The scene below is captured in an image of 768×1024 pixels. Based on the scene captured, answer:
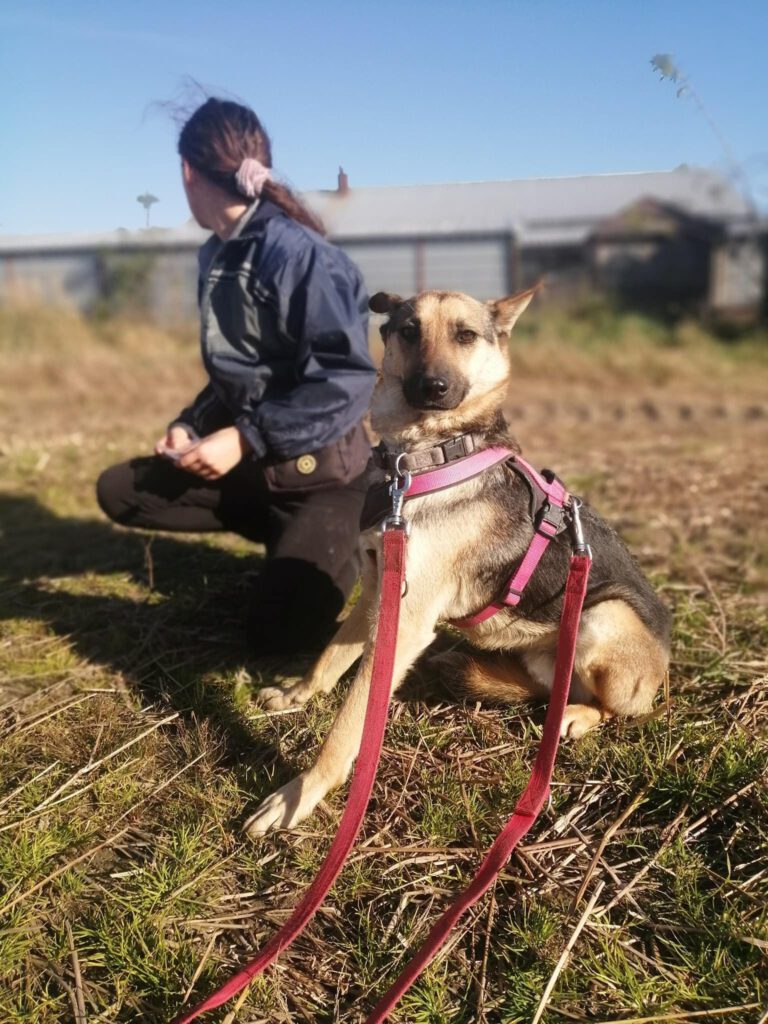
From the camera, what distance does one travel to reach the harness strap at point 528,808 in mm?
1935

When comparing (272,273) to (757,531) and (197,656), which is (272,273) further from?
(757,531)

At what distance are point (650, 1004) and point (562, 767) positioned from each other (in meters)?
0.90

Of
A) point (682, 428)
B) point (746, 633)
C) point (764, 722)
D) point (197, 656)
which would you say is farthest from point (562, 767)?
point (682, 428)

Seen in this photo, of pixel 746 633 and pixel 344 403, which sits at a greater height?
pixel 344 403

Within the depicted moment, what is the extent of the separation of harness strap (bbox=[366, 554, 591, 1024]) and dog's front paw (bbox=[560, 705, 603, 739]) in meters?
0.52

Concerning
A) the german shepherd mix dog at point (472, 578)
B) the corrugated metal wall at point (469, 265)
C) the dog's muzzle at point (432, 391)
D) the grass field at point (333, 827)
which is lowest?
the grass field at point (333, 827)

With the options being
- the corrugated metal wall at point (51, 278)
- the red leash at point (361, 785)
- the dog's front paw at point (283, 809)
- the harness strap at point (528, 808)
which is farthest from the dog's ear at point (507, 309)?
the corrugated metal wall at point (51, 278)

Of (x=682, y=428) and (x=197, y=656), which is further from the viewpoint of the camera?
(x=682, y=428)

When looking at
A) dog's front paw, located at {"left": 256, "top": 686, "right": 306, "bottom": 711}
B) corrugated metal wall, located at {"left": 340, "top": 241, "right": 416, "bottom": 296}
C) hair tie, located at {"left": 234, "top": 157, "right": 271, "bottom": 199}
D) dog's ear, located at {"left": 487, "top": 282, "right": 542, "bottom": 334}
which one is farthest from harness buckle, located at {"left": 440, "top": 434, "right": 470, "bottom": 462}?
corrugated metal wall, located at {"left": 340, "top": 241, "right": 416, "bottom": 296}

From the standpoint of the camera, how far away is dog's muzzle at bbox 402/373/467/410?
2.81 metres

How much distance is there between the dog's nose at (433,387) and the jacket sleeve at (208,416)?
1.65 meters

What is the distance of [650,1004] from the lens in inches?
79.7

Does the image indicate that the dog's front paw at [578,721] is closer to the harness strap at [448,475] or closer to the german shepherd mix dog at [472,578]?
the german shepherd mix dog at [472,578]

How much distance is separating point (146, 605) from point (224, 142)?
222 cm
